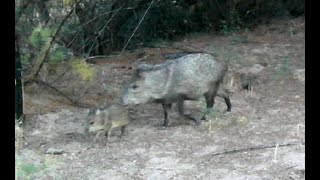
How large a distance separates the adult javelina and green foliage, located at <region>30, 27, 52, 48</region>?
83 cm

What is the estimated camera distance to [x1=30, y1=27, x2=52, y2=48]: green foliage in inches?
215

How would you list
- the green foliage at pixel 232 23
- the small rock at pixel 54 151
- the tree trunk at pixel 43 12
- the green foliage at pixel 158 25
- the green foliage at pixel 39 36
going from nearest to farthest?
1. the small rock at pixel 54 151
2. the green foliage at pixel 39 36
3. the tree trunk at pixel 43 12
4. the green foliage at pixel 158 25
5. the green foliage at pixel 232 23

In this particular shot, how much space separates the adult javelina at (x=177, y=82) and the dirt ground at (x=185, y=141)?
253mm

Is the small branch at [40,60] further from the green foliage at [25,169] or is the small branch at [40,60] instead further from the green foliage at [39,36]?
the green foliage at [25,169]

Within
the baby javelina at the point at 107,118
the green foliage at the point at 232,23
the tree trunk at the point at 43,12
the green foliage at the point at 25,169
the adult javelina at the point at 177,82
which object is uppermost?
the tree trunk at the point at 43,12

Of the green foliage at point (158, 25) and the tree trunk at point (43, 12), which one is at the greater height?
the tree trunk at point (43, 12)

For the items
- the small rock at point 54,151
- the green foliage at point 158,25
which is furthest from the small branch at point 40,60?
the green foliage at point 158,25

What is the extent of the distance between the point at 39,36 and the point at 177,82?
1.28 m

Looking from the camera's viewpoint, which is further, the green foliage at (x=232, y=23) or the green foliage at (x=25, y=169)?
the green foliage at (x=232, y=23)

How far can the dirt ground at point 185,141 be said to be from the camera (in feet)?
15.2

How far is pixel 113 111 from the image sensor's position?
533cm

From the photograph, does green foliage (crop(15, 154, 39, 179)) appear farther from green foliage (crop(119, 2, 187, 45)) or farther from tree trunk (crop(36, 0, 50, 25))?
green foliage (crop(119, 2, 187, 45))
